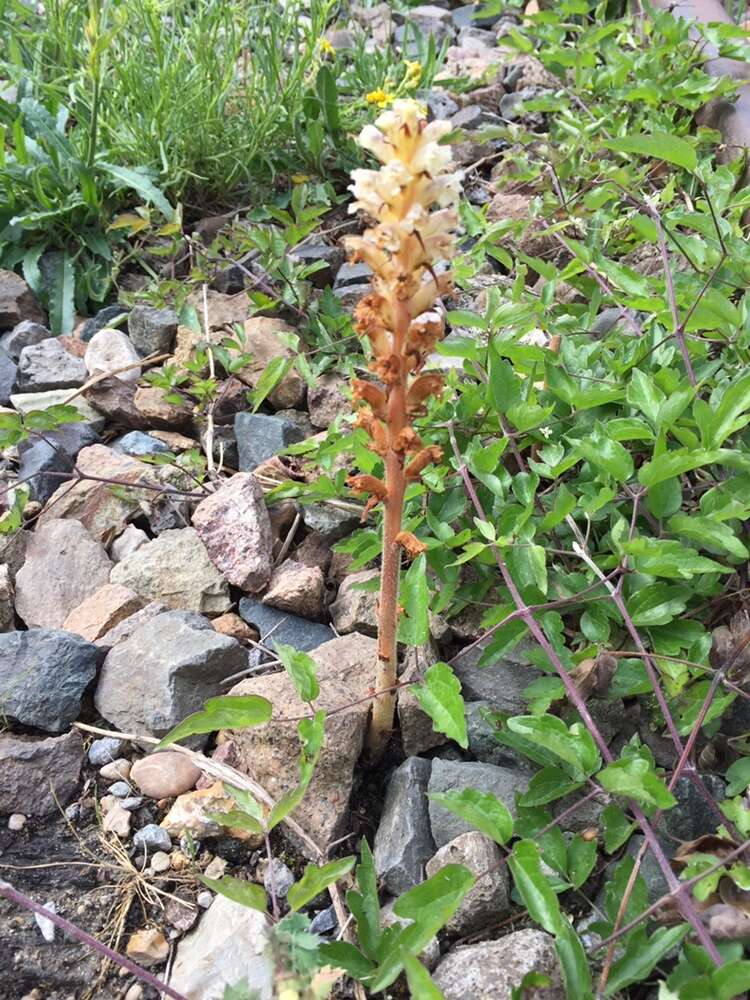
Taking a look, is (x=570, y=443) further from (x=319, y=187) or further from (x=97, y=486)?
(x=319, y=187)

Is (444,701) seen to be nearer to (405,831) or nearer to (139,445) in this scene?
(405,831)

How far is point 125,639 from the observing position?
2.20 meters

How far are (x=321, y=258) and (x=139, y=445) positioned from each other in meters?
1.08

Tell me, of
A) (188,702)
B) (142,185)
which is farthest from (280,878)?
(142,185)

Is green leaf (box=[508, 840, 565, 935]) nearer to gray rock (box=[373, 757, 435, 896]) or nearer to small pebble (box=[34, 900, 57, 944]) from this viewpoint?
gray rock (box=[373, 757, 435, 896])

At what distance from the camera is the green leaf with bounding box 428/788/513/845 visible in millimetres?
1478

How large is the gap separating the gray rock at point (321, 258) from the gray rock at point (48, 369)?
0.89 meters

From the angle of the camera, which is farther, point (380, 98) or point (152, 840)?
point (380, 98)

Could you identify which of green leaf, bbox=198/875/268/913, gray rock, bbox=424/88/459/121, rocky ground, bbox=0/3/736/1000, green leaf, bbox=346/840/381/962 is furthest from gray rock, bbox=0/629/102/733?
gray rock, bbox=424/88/459/121

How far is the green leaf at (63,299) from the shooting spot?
3.54 m

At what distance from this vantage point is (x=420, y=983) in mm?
1318

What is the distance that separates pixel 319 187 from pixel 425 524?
2.09 m

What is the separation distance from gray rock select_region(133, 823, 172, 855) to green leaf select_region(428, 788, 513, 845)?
1.99 feet

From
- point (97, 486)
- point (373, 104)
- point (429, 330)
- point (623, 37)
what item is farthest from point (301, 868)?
point (623, 37)
